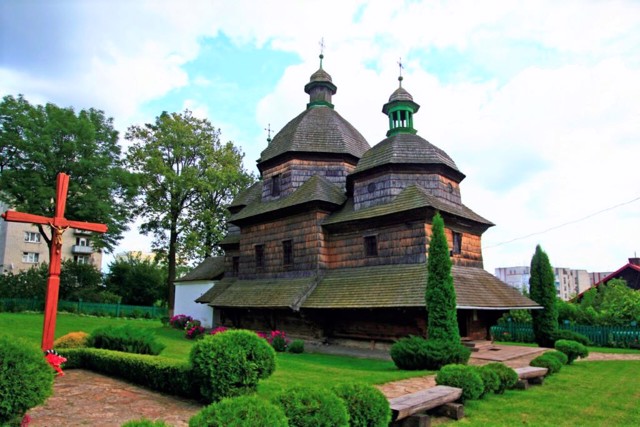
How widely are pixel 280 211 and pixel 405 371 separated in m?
10.6

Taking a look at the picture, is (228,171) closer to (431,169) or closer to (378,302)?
(431,169)

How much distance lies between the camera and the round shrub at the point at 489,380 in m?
8.52

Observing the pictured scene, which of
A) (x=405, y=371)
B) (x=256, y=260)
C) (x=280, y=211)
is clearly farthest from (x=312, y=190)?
(x=405, y=371)

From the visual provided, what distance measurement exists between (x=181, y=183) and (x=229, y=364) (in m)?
25.4

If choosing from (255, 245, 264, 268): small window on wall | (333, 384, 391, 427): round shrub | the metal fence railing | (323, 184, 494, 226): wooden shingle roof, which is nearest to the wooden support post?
(333, 384, 391, 427): round shrub

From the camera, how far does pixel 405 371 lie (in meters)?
11.2

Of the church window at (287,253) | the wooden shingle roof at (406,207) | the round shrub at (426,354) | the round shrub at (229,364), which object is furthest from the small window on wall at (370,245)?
the round shrub at (229,364)

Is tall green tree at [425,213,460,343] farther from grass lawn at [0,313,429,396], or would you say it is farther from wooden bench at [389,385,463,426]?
wooden bench at [389,385,463,426]

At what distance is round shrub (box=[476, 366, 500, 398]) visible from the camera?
28.0 feet

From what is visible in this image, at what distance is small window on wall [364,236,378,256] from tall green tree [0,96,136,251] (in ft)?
63.8

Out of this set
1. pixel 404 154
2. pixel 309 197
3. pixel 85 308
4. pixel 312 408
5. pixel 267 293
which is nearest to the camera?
pixel 312 408

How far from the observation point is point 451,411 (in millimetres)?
7215

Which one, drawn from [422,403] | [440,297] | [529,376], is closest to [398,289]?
[440,297]

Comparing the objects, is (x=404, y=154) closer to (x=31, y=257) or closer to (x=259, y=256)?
(x=259, y=256)
